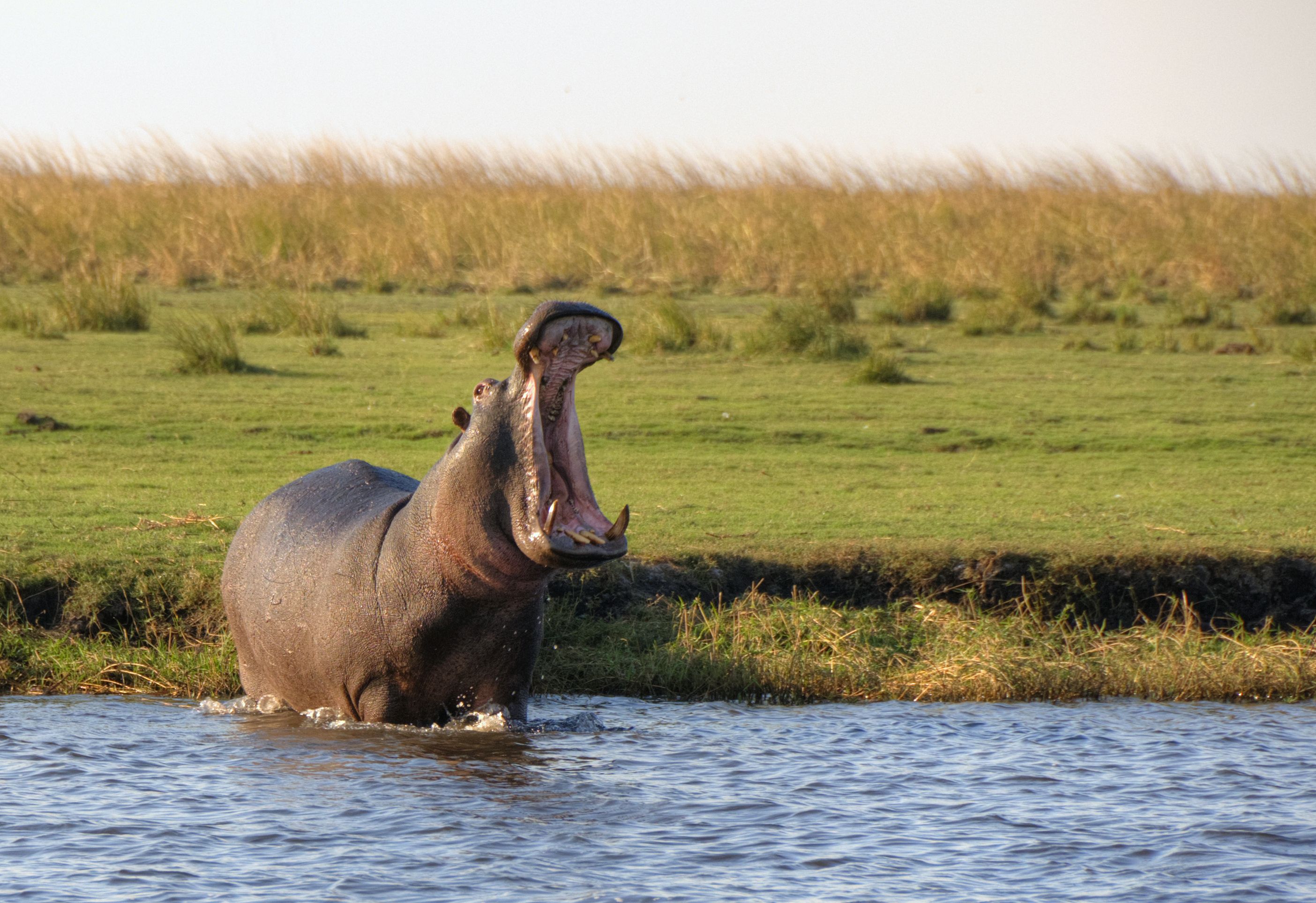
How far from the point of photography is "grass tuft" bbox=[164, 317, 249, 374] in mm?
12414

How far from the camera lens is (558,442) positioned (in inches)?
198

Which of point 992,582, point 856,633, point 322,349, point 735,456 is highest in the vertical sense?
point 322,349

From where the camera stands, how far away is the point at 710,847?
5.07 metres

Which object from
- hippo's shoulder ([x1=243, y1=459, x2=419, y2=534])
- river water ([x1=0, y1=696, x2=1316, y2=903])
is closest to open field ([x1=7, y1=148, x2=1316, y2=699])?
river water ([x1=0, y1=696, x2=1316, y2=903])

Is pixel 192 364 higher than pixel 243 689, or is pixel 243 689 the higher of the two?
pixel 192 364

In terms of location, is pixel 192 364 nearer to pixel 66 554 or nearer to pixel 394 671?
pixel 66 554

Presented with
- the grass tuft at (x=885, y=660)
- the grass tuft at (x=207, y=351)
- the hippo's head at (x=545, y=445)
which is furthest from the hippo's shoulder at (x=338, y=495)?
the grass tuft at (x=207, y=351)

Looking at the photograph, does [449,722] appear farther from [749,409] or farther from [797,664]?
[749,409]

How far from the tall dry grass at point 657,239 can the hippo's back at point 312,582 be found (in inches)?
404

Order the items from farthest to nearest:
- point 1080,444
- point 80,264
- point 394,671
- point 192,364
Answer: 1. point 80,264
2. point 192,364
3. point 1080,444
4. point 394,671

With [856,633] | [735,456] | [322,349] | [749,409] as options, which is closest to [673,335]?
[749,409]

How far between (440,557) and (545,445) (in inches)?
22.8

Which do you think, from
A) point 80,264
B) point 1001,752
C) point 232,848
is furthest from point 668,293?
point 232,848

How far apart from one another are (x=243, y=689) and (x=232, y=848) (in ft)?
5.24
